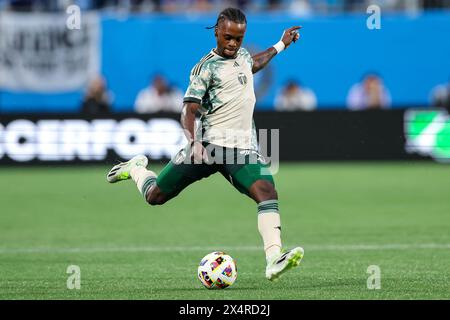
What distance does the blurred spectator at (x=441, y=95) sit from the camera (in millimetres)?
24941

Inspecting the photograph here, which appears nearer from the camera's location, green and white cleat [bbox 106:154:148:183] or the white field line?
green and white cleat [bbox 106:154:148:183]

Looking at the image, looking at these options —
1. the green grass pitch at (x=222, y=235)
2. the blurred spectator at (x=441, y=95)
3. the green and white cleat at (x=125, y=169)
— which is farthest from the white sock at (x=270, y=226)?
the blurred spectator at (x=441, y=95)

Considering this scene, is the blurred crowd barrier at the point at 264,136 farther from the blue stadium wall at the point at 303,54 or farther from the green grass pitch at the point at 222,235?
the blue stadium wall at the point at 303,54

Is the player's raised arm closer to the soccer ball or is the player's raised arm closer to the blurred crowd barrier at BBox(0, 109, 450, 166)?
the soccer ball

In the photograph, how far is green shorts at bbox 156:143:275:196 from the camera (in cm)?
919

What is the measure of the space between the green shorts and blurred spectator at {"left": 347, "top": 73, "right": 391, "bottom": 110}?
15026 mm

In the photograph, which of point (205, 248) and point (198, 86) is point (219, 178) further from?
point (198, 86)

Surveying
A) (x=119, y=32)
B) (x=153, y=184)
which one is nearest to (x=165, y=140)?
(x=119, y=32)

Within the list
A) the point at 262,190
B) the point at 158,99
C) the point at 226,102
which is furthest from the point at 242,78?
the point at 158,99

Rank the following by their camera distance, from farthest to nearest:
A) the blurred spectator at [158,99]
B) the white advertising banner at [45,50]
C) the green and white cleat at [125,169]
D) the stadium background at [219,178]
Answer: the white advertising banner at [45,50] < the blurred spectator at [158,99] < the green and white cleat at [125,169] < the stadium background at [219,178]

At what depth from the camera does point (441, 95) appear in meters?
25.5

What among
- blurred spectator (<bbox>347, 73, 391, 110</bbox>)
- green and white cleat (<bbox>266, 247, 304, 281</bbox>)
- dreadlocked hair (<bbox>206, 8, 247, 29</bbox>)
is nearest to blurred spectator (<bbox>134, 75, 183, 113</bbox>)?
blurred spectator (<bbox>347, 73, 391, 110</bbox>)

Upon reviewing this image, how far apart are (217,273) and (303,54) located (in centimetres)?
1791

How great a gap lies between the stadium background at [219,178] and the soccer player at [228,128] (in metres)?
0.78
